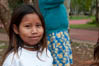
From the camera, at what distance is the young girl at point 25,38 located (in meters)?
1.24

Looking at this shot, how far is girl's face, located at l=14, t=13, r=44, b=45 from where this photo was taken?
125 cm

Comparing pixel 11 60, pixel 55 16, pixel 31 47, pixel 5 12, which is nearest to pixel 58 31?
pixel 55 16

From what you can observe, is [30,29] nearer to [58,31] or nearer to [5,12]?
[58,31]

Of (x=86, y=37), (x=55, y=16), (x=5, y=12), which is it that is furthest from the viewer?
(x=86, y=37)

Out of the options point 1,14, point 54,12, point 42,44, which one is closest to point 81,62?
point 1,14

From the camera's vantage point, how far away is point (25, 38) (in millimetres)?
1271

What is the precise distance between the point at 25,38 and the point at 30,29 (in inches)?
3.1

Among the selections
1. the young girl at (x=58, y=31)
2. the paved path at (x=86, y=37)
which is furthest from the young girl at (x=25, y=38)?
the paved path at (x=86, y=37)

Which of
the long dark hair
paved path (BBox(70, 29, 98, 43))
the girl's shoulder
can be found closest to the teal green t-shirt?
the long dark hair

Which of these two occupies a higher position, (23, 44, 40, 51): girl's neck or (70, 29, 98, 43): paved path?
(23, 44, 40, 51): girl's neck

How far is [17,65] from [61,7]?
1.01 m

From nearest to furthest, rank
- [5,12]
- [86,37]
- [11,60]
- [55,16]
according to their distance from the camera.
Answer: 1. [11,60]
2. [55,16]
3. [5,12]
4. [86,37]

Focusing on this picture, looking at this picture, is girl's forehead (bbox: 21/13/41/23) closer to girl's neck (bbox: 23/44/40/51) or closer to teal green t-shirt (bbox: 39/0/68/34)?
girl's neck (bbox: 23/44/40/51)

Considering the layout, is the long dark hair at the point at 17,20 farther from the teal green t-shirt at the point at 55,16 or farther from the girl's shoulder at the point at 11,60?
the teal green t-shirt at the point at 55,16
